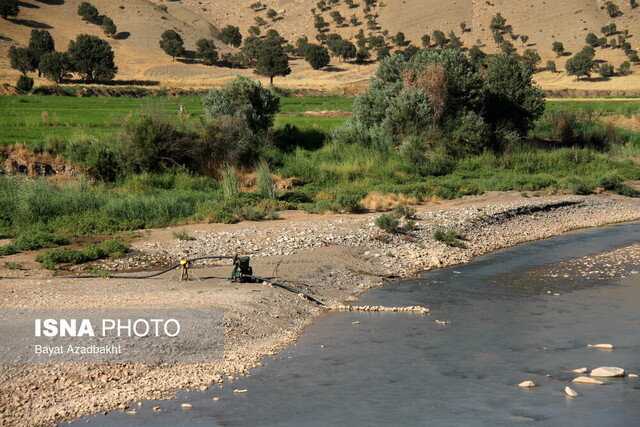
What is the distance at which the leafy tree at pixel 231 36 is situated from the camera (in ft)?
463

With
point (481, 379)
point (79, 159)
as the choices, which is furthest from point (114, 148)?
point (481, 379)

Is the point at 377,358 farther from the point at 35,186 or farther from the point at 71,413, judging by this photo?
the point at 35,186

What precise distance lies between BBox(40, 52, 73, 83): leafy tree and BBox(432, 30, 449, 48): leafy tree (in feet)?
200

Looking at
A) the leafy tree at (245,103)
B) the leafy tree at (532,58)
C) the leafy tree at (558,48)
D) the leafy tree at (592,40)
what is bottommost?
the leafy tree at (245,103)

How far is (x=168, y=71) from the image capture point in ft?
358

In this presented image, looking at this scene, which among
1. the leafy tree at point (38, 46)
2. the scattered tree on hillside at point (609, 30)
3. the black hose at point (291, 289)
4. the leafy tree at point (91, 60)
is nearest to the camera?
the black hose at point (291, 289)

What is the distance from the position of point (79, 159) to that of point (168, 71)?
3249 inches

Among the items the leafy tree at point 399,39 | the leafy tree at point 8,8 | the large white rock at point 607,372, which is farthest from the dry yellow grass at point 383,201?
the leafy tree at point 8,8

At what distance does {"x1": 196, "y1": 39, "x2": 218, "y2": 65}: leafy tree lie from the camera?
12219cm

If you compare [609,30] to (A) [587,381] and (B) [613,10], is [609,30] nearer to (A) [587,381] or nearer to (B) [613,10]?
(B) [613,10]

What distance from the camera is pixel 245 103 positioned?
1379 inches

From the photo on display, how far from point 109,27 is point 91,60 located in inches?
1499

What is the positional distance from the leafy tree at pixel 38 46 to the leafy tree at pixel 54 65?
4521mm

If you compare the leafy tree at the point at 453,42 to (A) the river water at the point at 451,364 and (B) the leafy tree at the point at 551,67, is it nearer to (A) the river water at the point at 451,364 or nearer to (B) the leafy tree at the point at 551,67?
(B) the leafy tree at the point at 551,67
